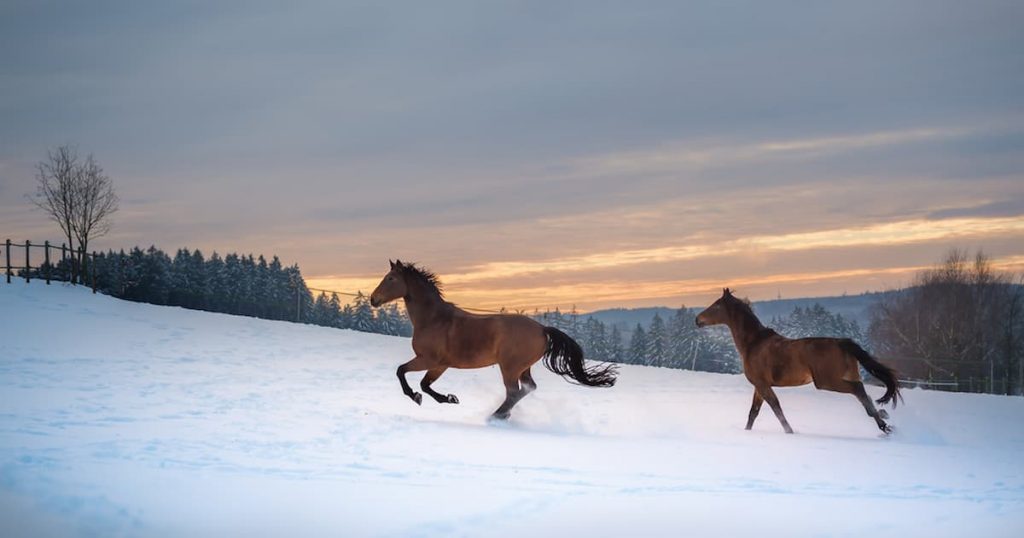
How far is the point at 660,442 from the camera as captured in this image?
1052cm

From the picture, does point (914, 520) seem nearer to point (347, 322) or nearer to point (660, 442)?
point (660, 442)

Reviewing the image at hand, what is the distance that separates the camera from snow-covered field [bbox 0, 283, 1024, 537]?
248 inches

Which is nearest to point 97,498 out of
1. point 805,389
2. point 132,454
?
point 132,454

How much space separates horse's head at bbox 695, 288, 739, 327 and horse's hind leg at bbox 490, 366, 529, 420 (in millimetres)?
3208

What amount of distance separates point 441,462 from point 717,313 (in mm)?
5858

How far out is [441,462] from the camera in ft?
27.2

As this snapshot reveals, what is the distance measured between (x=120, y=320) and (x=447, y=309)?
13974 millimetres

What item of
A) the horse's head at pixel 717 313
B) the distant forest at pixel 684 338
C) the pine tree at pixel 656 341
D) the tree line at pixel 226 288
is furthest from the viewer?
the pine tree at pixel 656 341

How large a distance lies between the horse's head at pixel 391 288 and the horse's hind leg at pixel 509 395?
5.73 ft

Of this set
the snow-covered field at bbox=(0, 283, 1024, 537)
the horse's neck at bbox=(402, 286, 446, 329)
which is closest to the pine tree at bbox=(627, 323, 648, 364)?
the snow-covered field at bbox=(0, 283, 1024, 537)

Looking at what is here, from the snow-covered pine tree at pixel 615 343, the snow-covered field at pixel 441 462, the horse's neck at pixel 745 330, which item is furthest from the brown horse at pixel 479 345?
the snow-covered pine tree at pixel 615 343

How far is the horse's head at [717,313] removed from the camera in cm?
1268

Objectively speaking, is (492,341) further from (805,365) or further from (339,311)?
(339,311)

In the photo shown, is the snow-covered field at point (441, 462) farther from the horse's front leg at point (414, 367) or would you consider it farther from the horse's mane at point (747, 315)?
the horse's mane at point (747, 315)
